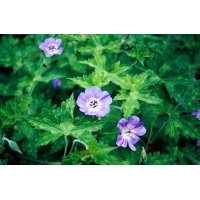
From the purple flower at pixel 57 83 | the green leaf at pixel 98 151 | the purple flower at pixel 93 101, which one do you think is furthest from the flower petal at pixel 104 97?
the purple flower at pixel 57 83

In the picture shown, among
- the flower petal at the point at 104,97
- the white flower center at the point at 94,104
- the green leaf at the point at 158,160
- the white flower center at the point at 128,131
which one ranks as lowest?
the green leaf at the point at 158,160

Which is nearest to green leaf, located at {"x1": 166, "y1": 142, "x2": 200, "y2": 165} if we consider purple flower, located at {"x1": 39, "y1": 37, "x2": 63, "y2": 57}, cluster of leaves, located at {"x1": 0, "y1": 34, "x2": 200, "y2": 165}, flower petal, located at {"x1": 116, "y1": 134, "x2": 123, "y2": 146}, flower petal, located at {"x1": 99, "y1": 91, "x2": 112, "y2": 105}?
cluster of leaves, located at {"x1": 0, "y1": 34, "x2": 200, "y2": 165}

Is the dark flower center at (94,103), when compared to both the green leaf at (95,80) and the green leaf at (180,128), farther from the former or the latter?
the green leaf at (180,128)

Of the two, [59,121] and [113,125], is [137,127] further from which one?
[59,121]

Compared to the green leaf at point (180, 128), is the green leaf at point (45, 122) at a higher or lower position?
lower

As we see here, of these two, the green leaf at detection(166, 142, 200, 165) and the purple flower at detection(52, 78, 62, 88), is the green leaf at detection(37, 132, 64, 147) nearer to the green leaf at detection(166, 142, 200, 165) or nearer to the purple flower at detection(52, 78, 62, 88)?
the green leaf at detection(166, 142, 200, 165)
